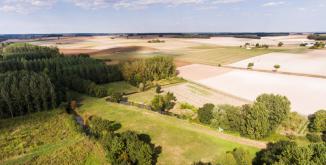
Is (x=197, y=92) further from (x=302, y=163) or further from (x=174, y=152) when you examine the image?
(x=302, y=163)

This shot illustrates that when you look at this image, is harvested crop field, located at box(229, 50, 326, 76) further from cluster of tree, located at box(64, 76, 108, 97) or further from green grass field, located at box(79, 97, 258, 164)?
cluster of tree, located at box(64, 76, 108, 97)

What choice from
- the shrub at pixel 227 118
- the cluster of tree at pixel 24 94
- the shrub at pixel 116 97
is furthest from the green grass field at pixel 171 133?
the cluster of tree at pixel 24 94

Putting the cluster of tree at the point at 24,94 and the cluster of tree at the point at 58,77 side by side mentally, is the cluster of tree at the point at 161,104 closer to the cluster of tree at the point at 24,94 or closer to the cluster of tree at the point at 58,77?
the cluster of tree at the point at 58,77

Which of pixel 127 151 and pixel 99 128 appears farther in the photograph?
pixel 99 128

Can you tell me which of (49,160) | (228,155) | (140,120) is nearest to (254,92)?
(140,120)

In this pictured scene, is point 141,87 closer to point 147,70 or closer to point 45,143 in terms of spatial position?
point 147,70

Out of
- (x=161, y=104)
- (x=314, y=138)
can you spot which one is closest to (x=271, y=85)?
(x=314, y=138)
